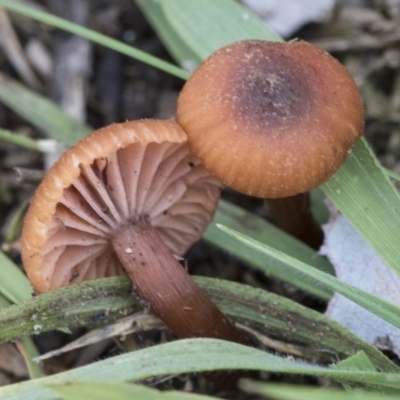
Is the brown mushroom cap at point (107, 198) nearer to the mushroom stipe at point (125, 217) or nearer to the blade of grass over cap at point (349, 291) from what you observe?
the mushroom stipe at point (125, 217)

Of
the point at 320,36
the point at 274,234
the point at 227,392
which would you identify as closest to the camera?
the point at 227,392

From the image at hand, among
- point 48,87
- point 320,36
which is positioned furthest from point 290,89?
point 48,87

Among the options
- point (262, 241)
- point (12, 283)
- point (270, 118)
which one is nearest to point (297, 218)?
point (262, 241)

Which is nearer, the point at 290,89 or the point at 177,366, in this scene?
the point at 177,366

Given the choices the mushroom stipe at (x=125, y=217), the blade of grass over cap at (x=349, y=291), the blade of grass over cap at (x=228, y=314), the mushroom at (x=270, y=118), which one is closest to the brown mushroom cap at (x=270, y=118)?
the mushroom at (x=270, y=118)

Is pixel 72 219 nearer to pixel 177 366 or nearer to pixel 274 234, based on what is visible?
pixel 177 366
